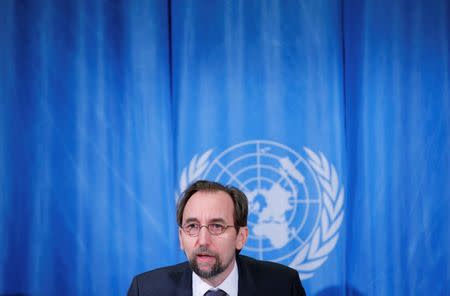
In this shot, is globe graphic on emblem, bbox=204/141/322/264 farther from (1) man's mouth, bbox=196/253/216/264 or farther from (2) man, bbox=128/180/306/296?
(1) man's mouth, bbox=196/253/216/264

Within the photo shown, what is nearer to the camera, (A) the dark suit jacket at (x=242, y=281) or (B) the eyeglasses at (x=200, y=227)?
(B) the eyeglasses at (x=200, y=227)

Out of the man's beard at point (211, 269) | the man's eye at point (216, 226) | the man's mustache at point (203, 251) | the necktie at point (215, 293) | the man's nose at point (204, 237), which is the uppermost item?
the man's eye at point (216, 226)

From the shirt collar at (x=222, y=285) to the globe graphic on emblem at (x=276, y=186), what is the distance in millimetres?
805

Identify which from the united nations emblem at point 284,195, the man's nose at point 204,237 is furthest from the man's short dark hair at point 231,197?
the united nations emblem at point 284,195

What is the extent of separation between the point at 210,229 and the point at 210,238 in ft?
0.10

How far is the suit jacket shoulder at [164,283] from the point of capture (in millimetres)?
1927

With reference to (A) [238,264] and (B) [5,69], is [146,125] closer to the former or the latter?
(B) [5,69]

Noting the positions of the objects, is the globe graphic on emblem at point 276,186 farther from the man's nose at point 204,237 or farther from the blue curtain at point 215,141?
the man's nose at point 204,237

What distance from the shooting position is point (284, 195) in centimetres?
276

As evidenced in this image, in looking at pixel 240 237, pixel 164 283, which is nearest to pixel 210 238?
pixel 240 237

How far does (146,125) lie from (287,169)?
0.74 metres

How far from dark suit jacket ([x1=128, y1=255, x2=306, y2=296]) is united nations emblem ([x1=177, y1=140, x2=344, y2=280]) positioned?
2.15 feet

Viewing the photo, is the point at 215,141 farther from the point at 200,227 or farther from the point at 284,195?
the point at 200,227

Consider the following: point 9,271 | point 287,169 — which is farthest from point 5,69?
point 287,169
